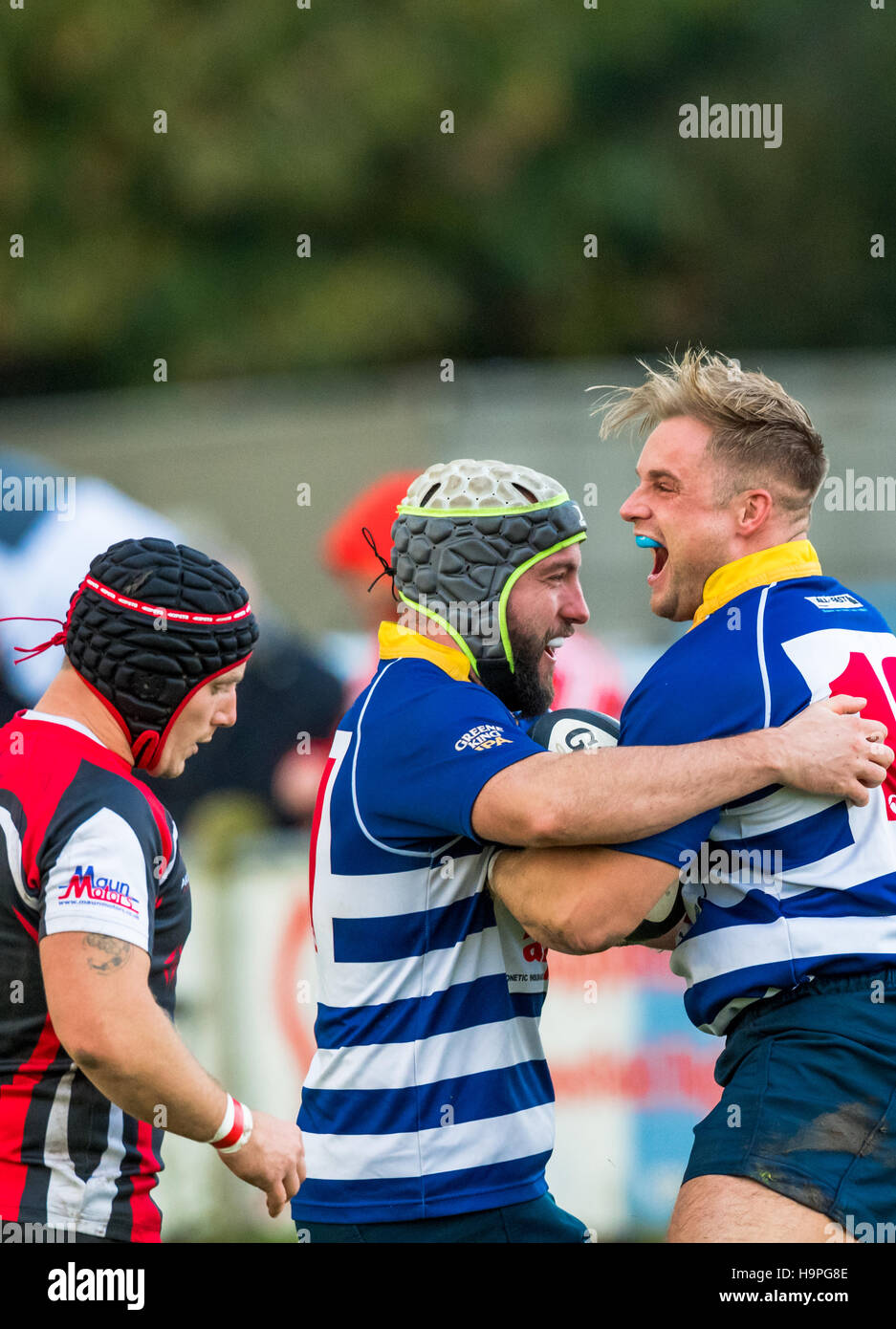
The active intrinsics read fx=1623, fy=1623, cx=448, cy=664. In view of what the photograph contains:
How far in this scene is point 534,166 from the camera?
21016 millimetres

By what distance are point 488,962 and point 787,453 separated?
5.07 feet

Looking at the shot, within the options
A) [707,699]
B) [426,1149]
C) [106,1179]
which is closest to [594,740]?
[707,699]

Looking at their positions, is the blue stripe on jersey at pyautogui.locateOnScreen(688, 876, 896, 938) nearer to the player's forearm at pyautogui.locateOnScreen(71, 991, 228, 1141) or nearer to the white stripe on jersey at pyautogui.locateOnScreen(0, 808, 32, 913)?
the player's forearm at pyautogui.locateOnScreen(71, 991, 228, 1141)

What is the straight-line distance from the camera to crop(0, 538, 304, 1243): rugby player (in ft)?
12.1

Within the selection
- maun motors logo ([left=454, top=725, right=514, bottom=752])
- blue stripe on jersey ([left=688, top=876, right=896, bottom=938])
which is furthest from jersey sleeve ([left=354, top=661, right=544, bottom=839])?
blue stripe on jersey ([left=688, top=876, right=896, bottom=938])

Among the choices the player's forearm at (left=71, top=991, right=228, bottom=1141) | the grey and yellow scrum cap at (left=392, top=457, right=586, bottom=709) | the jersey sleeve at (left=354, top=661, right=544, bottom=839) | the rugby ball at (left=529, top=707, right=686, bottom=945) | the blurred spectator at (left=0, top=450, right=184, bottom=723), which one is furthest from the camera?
the blurred spectator at (left=0, top=450, right=184, bottom=723)

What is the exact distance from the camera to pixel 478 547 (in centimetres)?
427

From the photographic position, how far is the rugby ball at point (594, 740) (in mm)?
4137

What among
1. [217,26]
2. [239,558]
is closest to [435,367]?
[217,26]

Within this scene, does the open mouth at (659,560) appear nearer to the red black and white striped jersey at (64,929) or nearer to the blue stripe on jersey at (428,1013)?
the blue stripe on jersey at (428,1013)

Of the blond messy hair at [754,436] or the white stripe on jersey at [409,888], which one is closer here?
the white stripe on jersey at [409,888]

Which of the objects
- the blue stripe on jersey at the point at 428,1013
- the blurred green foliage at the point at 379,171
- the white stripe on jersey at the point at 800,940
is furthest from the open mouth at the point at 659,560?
the blurred green foliage at the point at 379,171

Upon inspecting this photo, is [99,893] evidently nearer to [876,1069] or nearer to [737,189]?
[876,1069]

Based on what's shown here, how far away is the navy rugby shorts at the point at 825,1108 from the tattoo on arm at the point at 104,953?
4.81 feet
